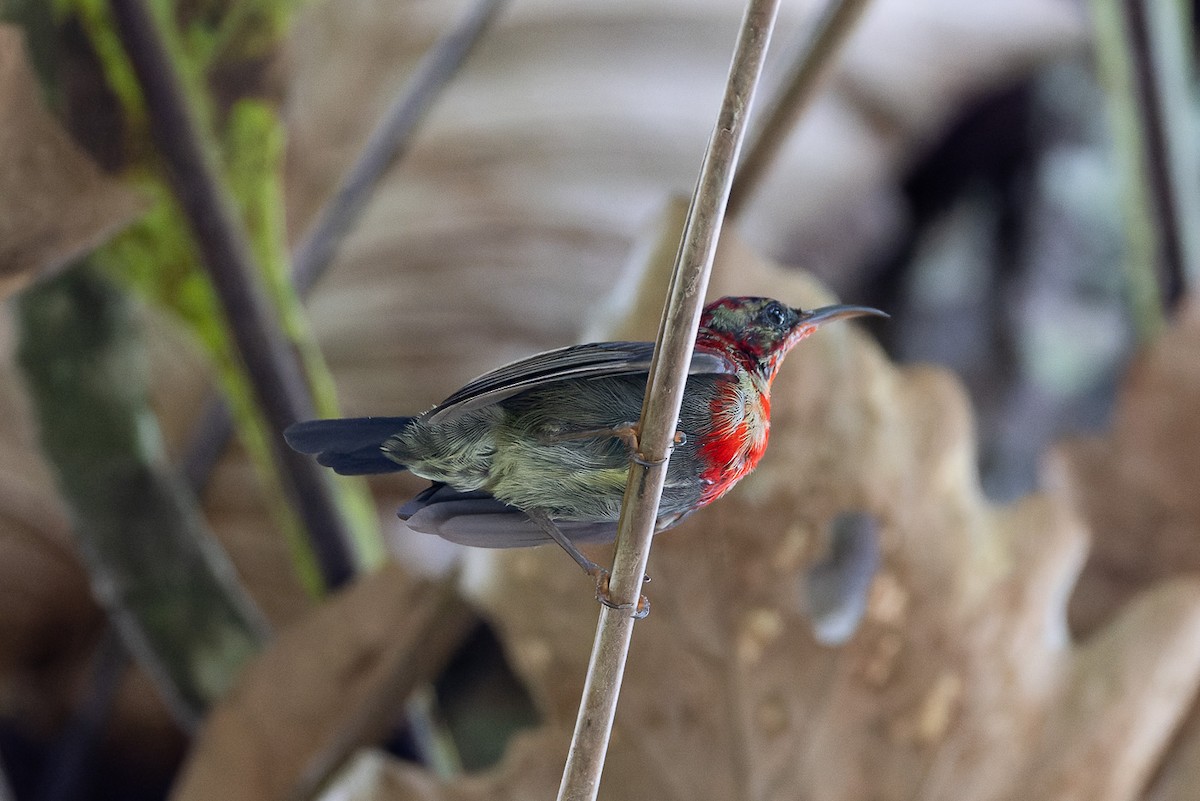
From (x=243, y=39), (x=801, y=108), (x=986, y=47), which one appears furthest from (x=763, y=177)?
(x=986, y=47)

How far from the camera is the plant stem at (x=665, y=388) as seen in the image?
0.32 metres

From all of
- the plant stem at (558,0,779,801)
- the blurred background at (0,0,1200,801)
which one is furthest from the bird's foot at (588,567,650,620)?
the blurred background at (0,0,1200,801)

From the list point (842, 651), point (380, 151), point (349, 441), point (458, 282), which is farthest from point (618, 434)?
point (458, 282)

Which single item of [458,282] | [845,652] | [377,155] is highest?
[377,155]

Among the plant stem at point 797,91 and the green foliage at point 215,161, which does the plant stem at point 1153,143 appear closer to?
the plant stem at point 797,91

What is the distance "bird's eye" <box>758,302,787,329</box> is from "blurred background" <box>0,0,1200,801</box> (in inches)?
8.4

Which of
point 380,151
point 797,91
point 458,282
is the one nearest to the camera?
point 797,91

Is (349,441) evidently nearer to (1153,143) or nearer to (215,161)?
(215,161)

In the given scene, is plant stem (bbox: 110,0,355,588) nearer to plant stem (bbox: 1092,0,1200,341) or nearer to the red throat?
the red throat

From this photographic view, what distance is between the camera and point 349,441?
0.45 metres

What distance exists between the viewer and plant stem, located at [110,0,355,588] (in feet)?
2.34

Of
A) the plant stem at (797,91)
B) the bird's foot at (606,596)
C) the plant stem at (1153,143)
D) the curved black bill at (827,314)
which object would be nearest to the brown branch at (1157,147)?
the plant stem at (1153,143)

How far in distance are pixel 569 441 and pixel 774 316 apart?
100mm

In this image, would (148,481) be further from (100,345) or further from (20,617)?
(20,617)
